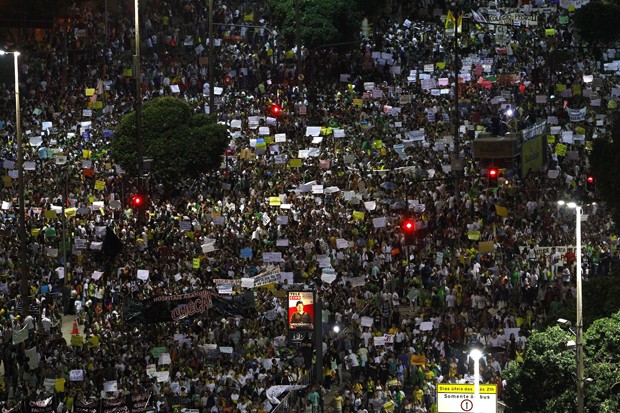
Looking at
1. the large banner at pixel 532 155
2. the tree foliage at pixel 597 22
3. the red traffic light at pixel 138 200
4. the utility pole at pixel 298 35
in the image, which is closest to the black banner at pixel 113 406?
the red traffic light at pixel 138 200

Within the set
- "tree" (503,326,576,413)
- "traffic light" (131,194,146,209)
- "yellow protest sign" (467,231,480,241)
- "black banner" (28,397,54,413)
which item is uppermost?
"tree" (503,326,576,413)

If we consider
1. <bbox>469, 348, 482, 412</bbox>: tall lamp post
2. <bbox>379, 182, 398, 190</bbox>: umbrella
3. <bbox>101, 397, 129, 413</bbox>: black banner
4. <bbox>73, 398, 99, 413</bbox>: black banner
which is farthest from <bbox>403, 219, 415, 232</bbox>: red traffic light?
<bbox>469, 348, 482, 412</bbox>: tall lamp post

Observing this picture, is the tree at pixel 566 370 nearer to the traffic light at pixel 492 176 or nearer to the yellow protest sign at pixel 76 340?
the yellow protest sign at pixel 76 340

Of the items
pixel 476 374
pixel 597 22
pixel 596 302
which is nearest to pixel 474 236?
pixel 596 302

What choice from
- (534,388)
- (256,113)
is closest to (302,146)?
(256,113)

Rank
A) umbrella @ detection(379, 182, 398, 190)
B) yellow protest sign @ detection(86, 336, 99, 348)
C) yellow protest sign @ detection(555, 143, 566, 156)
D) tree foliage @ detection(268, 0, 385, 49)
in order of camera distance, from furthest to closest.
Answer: tree foliage @ detection(268, 0, 385, 49) → yellow protest sign @ detection(555, 143, 566, 156) → umbrella @ detection(379, 182, 398, 190) → yellow protest sign @ detection(86, 336, 99, 348)

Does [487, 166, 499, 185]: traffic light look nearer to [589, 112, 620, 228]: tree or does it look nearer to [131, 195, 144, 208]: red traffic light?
[589, 112, 620, 228]: tree

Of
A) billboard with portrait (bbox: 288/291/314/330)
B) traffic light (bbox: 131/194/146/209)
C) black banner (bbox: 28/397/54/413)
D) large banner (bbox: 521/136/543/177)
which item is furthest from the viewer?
large banner (bbox: 521/136/543/177)
